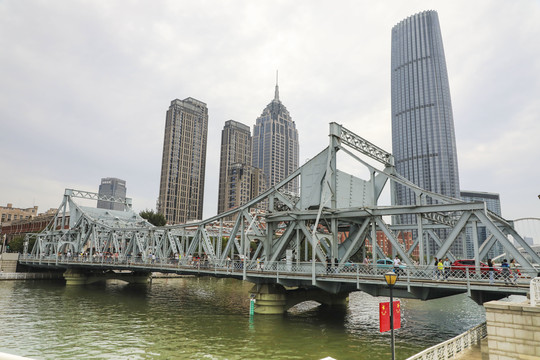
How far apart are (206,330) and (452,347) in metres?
18.1

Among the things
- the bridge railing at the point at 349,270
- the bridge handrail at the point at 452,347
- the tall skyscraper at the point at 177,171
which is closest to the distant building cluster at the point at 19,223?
the tall skyscraper at the point at 177,171

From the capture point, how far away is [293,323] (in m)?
30.7

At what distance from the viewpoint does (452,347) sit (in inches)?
647

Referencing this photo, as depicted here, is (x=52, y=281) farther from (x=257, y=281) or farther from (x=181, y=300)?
(x=257, y=281)

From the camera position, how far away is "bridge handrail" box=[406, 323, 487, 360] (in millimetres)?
14423

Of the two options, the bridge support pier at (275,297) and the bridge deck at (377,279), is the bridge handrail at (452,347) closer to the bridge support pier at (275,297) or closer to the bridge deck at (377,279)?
the bridge deck at (377,279)

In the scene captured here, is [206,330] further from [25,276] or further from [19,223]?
[19,223]

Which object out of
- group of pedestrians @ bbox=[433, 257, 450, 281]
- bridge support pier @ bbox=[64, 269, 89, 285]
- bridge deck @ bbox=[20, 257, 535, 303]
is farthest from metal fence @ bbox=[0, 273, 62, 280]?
group of pedestrians @ bbox=[433, 257, 450, 281]

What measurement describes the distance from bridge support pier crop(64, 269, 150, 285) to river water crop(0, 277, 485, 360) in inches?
826

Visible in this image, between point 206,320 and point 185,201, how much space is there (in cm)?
16749

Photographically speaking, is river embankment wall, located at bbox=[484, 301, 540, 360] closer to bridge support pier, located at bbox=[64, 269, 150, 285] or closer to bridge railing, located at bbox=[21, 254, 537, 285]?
bridge railing, located at bbox=[21, 254, 537, 285]

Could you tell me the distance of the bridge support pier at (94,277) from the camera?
6419 cm

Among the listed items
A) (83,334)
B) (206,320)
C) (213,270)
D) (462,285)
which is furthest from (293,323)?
(83,334)

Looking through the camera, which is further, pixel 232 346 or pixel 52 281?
pixel 52 281
